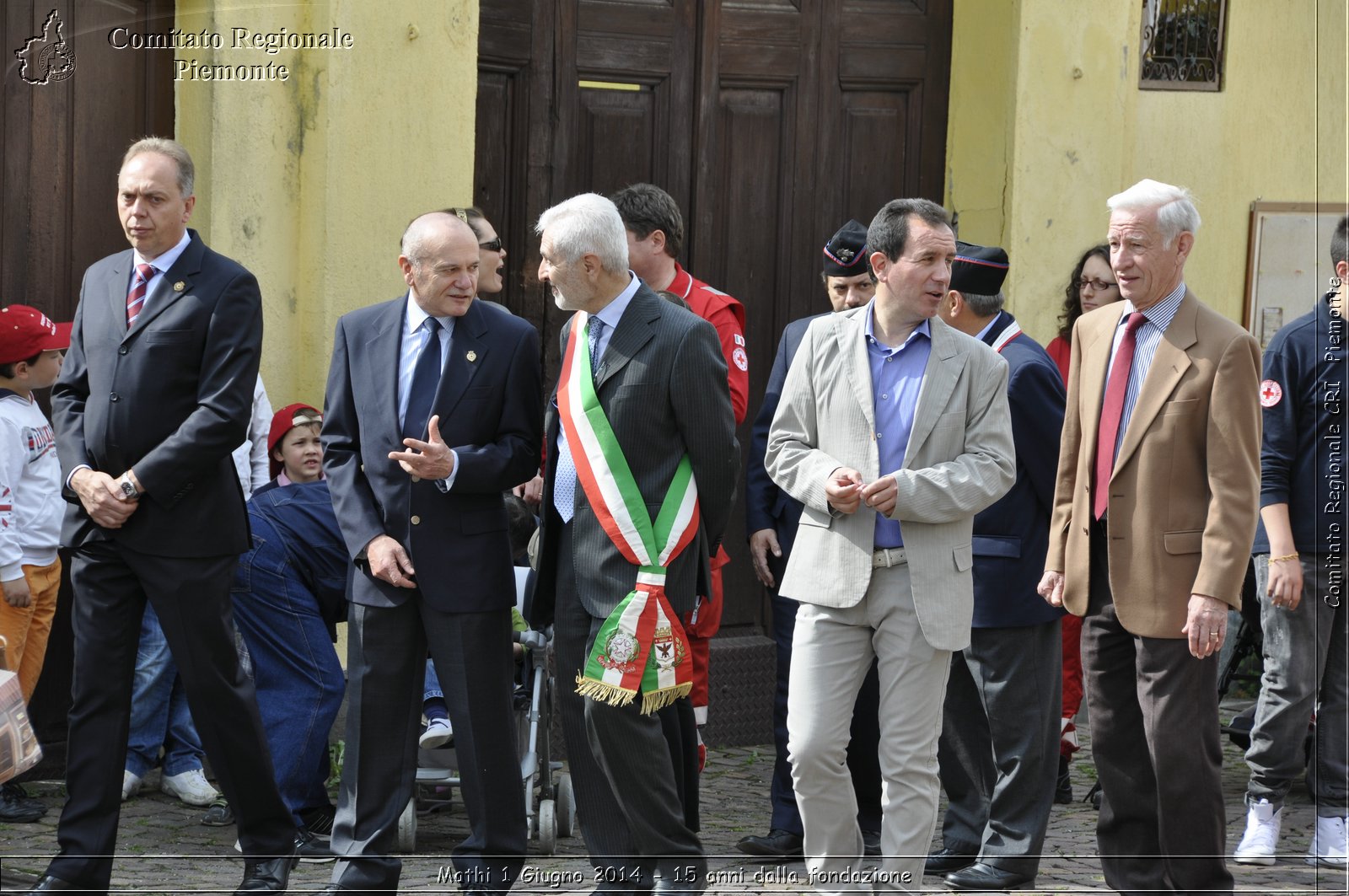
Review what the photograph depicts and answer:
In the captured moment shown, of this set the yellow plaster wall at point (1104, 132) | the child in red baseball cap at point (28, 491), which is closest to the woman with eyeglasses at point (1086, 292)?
the yellow plaster wall at point (1104, 132)

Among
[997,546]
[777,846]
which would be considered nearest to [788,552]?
[997,546]

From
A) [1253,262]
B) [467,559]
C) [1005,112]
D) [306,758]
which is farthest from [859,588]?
[1253,262]

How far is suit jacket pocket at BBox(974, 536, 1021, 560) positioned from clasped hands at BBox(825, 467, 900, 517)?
0.97m

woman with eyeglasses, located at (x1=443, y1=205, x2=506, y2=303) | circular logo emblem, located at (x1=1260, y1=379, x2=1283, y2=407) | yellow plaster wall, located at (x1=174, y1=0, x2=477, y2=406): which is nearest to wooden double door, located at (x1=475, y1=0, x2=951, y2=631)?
yellow plaster wall, located at (x1=174, y1=0, x2=477, y2=406)

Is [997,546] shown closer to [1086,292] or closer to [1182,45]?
[1086,292]

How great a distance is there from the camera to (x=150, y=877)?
5.71 m

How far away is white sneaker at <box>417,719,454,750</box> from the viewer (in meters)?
6.09

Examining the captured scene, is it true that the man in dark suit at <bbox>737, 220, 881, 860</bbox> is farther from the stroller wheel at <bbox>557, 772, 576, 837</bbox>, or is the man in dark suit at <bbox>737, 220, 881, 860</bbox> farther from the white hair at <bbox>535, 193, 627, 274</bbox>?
the white hair at <bbox>535, 193, 627, 274</bbox>

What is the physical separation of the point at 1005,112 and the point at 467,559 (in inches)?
169

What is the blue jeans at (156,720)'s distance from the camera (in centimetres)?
677

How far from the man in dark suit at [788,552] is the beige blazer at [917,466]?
2.93ft

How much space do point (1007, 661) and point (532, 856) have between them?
6.05ft

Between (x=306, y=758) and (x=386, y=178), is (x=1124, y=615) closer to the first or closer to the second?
(x=306, y=758)

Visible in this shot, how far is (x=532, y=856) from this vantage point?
614 cm
